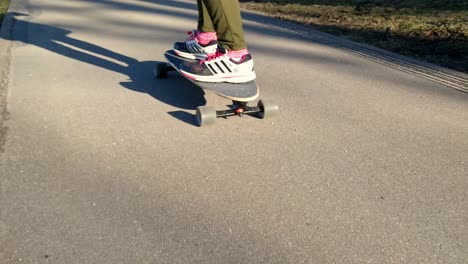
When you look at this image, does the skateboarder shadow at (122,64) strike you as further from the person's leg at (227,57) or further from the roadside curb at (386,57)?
→ the roadside curb at (386,57)

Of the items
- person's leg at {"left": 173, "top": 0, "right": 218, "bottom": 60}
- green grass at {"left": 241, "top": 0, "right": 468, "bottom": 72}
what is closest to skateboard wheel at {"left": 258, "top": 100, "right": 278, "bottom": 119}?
person's leg at {"left": 173, "top": 0, "right": 218, "bottom": 60}

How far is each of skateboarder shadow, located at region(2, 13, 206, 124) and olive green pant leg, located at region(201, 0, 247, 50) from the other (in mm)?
644

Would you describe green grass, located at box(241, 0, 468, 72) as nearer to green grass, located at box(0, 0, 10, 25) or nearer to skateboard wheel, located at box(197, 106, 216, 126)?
skateboard wheel, located at box(197, 106, 216, 126)

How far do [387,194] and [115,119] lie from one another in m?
2.14

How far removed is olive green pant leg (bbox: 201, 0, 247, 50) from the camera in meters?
3.30

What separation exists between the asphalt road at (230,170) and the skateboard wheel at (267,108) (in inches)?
2.7

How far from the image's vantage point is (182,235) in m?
2.09

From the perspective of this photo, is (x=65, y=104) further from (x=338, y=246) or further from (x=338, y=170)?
(x=338, y=246)

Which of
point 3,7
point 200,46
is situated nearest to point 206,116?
point 200,46

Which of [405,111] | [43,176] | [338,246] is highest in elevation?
[405,111]

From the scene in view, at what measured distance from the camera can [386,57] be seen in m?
→ 5.32

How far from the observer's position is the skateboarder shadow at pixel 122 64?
3875mm

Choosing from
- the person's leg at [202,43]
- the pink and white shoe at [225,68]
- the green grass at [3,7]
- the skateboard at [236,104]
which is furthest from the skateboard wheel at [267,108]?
the green grass at [3,7]

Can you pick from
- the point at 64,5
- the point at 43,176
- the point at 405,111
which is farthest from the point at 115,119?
the point at 64,5
